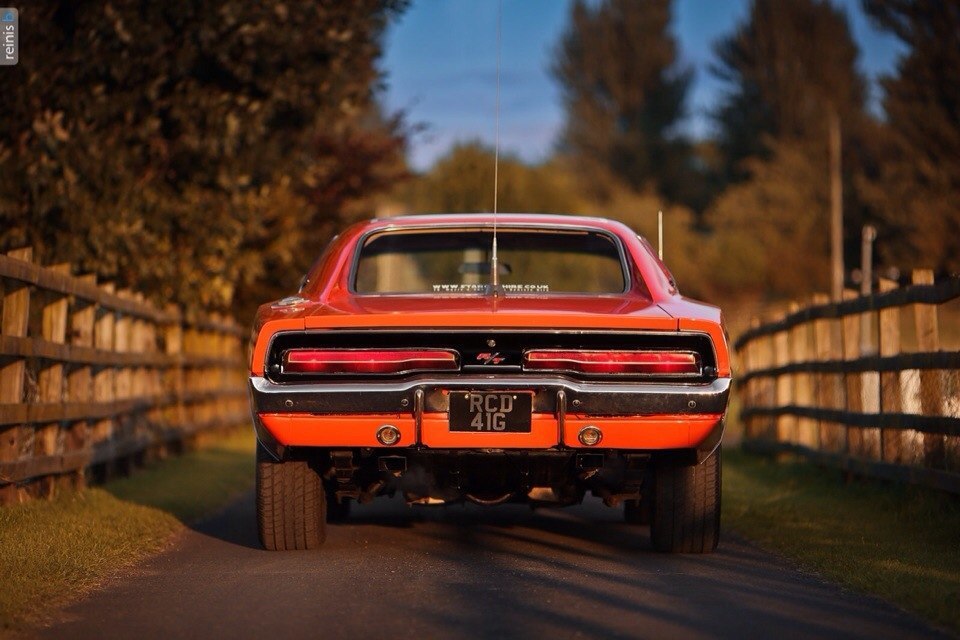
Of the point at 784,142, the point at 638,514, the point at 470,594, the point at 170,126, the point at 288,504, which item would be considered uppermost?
the point at 784,142

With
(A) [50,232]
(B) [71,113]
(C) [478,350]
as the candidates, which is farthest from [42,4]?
(C) [478,350]

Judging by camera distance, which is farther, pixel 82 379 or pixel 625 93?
pixel 625 93

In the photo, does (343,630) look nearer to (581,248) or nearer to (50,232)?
(581,248)

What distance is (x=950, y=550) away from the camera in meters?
7.71

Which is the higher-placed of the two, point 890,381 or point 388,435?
point 890,381

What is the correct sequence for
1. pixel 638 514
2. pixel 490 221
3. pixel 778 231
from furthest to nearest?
pixel 778 231, pixel 638 514, pixel 490 221

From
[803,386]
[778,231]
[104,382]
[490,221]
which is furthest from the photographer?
[778,231]

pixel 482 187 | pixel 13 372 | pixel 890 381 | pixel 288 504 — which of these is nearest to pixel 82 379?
pixel 13 372

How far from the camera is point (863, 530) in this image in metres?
8.65

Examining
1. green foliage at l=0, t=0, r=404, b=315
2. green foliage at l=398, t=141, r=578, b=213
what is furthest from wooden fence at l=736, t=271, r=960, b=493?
green foliage at l=398, t=141, r=578, b=213

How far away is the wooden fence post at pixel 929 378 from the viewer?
8.90 meters

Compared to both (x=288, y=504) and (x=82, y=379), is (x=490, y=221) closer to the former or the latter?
(x=288, y=504)

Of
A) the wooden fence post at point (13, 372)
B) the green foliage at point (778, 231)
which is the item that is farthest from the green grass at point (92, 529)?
the green foliage at point (778, 231)

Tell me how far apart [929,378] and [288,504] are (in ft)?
12.4
